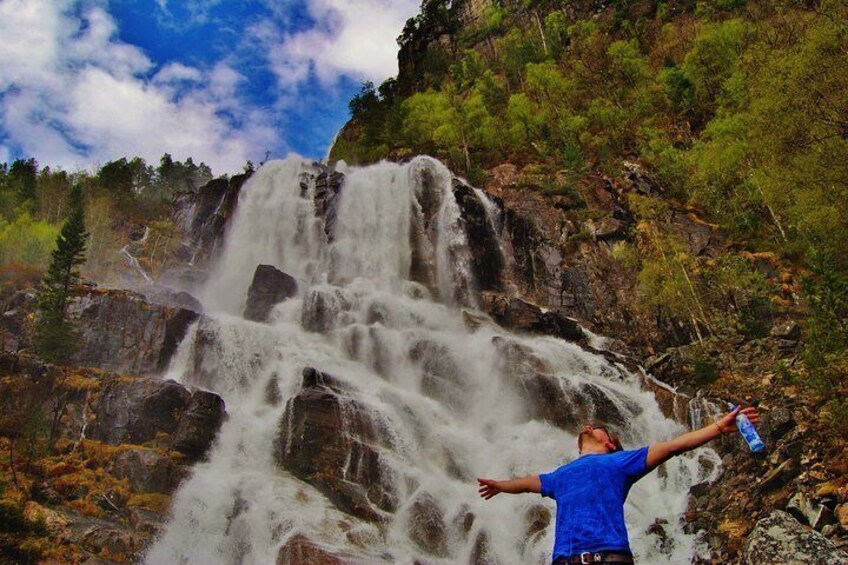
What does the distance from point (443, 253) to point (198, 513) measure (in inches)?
881

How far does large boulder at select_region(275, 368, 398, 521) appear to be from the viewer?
17297 millimetres

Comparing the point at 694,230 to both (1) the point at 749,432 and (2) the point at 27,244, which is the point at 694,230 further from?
(2) the point at 27,244

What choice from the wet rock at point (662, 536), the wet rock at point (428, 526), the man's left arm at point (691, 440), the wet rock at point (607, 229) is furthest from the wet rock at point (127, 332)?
the man's left arm at point (691, 440)

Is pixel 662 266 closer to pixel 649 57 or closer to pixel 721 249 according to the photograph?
pixel 721 249

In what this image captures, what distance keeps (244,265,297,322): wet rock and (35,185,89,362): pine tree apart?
328 inches

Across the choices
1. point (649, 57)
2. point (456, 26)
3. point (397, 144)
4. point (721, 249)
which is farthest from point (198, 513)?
point (456, 26)

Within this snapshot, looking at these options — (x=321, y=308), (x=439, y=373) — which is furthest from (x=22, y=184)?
(x=439, y=373)

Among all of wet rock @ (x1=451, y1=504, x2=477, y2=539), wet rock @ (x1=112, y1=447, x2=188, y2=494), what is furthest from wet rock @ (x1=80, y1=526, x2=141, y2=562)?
wet rock @ (x1=451, y1=504, x2=477, y2=539)

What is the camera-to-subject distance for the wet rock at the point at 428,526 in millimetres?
15719

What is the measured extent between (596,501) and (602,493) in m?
0.07

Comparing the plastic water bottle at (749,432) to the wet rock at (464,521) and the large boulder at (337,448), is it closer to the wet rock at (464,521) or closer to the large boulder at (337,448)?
the wet rock at (464,521)

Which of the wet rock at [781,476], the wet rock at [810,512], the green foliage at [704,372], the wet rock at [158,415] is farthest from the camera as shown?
the green foliage at [704,372]

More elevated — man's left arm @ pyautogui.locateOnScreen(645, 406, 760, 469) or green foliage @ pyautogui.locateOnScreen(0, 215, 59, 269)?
green foliage @ pyautogui.locateOnScreen(0, 215, 59, 269)

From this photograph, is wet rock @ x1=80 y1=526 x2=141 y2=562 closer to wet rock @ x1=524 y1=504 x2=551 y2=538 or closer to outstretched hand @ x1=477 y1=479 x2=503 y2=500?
wet rock @ x1=524 y1=504 x2=551 y2=538
